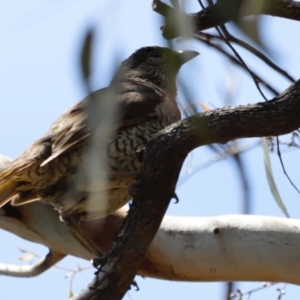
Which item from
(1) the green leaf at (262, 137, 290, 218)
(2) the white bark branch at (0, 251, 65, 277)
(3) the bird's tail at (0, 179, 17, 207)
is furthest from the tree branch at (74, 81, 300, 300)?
(2) the white bark branch at (0, 251, 65, 277)

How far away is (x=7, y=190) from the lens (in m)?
3.45

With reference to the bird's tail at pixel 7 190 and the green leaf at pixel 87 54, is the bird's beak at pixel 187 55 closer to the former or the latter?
the green leaf at pixel 87 54

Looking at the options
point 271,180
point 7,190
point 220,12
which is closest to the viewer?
point 220,12

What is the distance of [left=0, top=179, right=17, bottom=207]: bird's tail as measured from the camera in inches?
135

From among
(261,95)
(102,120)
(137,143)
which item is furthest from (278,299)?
(102,120)

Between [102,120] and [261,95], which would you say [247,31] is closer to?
[102,120]

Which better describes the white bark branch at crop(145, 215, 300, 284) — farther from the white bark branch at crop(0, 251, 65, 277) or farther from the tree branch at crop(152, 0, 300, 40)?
the tree branch at crop(152, 0, 300, 40)

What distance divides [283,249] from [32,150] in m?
1.19

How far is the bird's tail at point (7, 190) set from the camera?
3.43m

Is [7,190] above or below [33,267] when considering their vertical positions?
above

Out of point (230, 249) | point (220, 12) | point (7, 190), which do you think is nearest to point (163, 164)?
point (230, 249)

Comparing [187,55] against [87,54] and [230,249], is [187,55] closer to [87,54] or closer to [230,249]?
[87,54]

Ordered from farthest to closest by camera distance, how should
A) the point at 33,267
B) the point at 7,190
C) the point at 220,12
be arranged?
the point at 33,267
the point at 7,190
the point at 220,12

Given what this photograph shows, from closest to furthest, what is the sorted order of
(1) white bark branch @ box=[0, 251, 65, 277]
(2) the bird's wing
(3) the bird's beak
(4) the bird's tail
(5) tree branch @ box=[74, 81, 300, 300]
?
(3) the bird's beak < (5) tree branch @ box=[74, 81, 300, 300] < (2) the bird's wing < (4) the bird's tail < (1) white bark branch @ box=[0, 251, 65, 277]
